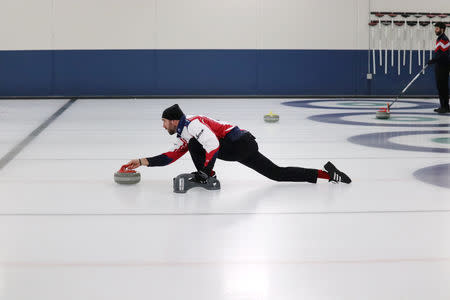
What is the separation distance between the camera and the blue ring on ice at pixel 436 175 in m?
5.81

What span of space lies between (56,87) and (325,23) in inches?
298

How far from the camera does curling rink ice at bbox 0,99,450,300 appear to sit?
318cm

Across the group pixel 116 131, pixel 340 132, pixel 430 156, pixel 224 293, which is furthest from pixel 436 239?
pixel 116 131

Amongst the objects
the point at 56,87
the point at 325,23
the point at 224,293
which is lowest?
the point at 224,293

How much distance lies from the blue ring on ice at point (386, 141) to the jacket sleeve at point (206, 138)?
3.53 meters

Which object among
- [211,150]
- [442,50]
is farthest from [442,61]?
[211,150]

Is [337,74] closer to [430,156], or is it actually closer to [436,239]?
[430,156]

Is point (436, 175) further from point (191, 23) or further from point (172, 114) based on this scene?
point (191, 23)

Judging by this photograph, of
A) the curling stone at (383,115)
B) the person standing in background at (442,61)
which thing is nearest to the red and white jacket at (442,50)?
the person standing in background at (442,61)

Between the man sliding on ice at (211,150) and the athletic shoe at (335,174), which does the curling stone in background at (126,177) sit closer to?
the man sliding on ice at (211,150)

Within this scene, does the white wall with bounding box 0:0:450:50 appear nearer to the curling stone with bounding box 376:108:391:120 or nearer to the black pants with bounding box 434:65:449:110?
the black pants with bounding box 434:65:449:110

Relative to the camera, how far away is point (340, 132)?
9844 mm

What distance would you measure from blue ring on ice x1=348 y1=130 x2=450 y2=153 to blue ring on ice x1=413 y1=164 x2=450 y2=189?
122 cm

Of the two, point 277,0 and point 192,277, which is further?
point 277,0
